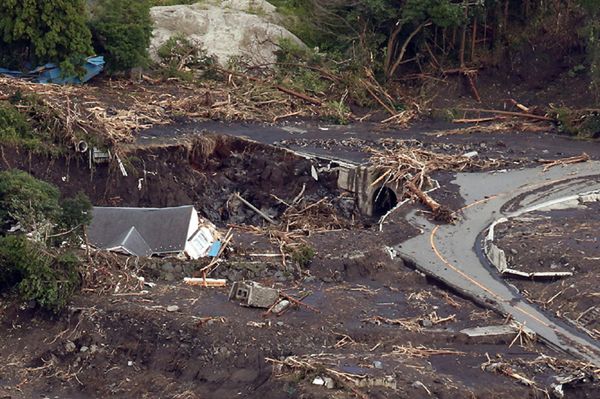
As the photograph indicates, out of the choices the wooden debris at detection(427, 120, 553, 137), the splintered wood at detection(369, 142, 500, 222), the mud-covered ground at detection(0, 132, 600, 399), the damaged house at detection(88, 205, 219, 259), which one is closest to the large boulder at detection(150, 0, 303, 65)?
the wooden debris at detection(427, 120, 553, 137)

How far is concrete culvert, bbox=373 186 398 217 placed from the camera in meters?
32.1

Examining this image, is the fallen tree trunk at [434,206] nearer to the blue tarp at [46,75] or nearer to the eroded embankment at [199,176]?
the eroded embankment at [199,176]

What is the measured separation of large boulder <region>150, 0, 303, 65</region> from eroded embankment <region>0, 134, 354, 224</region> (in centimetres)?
631

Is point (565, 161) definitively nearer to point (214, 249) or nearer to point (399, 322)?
point (214, 249)

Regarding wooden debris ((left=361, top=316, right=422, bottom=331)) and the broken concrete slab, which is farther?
the broken concrete slab

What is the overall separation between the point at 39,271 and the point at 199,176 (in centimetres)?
870

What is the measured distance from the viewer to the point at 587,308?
24.6 metres

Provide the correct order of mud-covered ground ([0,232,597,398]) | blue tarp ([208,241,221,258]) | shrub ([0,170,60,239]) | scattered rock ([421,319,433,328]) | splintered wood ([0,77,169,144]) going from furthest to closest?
splintered wood ([0,77,169,144]) → blue tarp ([208,241,221,258]) → shrub ([0,170,60,239]) → scattered rock ([421,319,433,328]) → mud-covered ground ([0,232,597,398])

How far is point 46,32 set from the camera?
34719mm

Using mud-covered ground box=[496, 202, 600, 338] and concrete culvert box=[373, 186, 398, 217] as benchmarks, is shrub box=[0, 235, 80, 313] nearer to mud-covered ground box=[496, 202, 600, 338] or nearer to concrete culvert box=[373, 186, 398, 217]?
mud-covered ground box=[496, 202, 600, 338]

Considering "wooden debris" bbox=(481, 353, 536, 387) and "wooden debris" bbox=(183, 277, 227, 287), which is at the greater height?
"wooden debris" bbox=(481, 353, 536, 387)

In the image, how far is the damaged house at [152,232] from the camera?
88.0 ft

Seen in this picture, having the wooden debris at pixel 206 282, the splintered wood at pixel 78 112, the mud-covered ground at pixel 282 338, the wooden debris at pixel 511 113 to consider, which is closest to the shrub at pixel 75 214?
the mud-covered ground at pixel 282 338

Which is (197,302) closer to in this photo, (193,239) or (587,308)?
(193,239)
